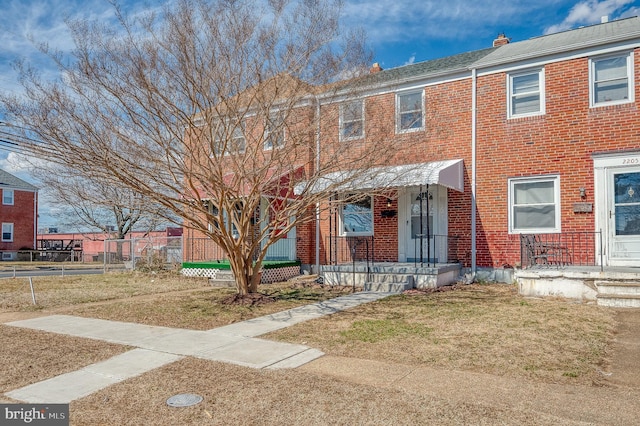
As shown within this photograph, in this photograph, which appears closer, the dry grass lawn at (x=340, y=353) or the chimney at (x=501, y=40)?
the dry grass lawn at (x=340, y=353)

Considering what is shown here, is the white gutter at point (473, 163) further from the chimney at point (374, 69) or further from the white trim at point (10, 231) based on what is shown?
the white trim at point (10, 231)

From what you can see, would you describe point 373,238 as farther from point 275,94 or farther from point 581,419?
point 581,419

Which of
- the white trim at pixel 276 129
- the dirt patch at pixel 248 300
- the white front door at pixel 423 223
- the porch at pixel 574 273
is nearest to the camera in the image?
the white trim at pixel 276 129

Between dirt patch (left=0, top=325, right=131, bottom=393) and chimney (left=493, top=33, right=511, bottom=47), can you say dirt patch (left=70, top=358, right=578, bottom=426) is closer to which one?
dirt patch (left=0, top=325, right=131, bottom=393)

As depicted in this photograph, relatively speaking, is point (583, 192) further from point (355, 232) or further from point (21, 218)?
point (21, 218)

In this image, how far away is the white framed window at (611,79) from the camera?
11898mm

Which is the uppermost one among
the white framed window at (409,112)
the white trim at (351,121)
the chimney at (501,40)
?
the chimney at (501,40)

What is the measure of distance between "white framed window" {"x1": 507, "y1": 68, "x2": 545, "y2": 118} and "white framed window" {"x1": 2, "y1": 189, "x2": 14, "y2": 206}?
38993mm

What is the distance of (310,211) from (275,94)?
4774mm

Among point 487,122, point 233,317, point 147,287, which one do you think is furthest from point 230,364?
point 487,122

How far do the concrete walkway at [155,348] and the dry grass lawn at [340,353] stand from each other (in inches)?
9.4

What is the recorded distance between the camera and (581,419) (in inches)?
160

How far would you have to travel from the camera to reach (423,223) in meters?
14.4
